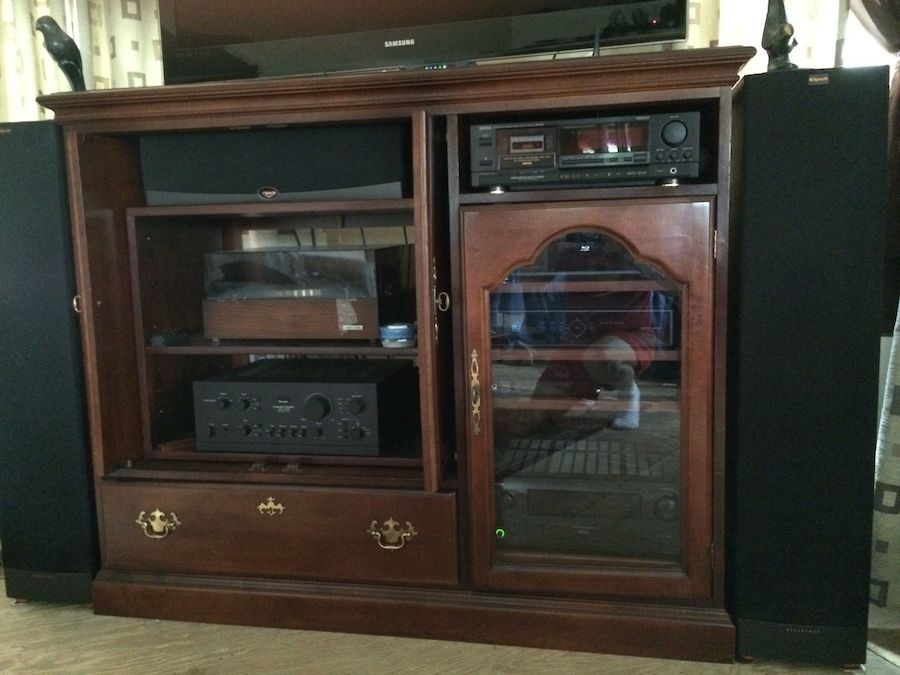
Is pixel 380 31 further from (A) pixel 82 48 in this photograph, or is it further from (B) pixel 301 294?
(A) pixel 82 48

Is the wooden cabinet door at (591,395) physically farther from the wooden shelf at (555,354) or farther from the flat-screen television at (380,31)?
the flat-screen television at (380,31)

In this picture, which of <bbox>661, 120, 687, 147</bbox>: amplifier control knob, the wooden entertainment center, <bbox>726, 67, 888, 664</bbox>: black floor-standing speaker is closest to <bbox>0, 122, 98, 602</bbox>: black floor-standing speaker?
the wooden entertainment center

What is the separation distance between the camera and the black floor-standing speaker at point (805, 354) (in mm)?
1103

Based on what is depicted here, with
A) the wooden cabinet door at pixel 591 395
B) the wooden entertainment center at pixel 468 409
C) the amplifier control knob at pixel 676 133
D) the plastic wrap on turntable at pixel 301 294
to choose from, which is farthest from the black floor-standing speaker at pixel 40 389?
the amplifier control knob at pixel 676 133

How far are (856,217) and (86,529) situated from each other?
157 centimetres

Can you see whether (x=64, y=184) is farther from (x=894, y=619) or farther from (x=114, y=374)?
(x=894, y=619)

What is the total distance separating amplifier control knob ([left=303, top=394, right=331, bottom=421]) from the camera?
1.41 meters

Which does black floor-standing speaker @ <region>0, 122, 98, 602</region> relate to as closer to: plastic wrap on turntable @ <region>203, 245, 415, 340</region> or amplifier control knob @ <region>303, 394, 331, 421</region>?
plastic wrap on turntable @ <region>203, 245, 415, 340</region>

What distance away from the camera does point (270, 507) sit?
→ 4.53 ft

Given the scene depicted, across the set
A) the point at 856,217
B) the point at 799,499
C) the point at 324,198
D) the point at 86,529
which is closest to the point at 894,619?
the point at 799,499

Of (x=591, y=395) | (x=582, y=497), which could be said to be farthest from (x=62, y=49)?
(x=582, y=497)

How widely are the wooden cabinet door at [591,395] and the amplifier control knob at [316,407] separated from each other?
0.31 m

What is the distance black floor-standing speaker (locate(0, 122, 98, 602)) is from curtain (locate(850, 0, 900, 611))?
1.61 meters

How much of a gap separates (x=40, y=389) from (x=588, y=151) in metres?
1.18
